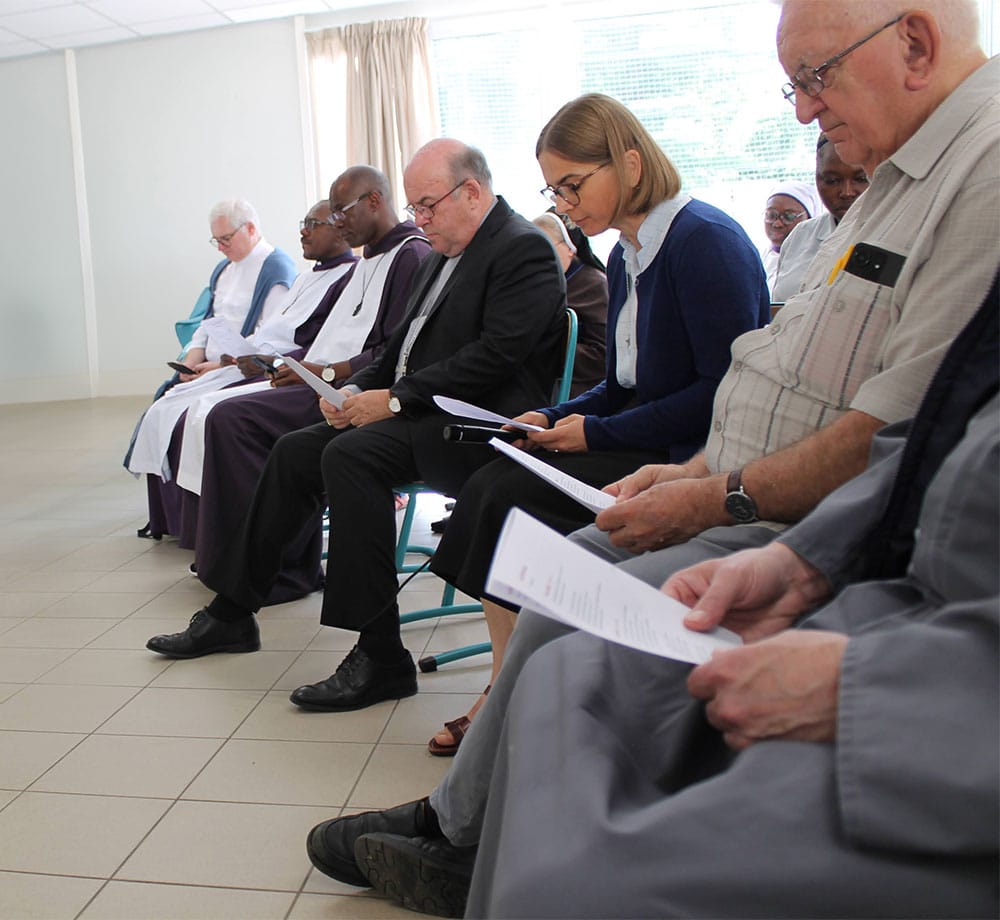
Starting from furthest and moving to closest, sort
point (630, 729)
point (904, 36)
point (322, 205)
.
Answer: point (322, 205) < point (904, 36) < point (630, 729)

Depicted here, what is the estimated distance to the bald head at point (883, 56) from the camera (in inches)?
44.0

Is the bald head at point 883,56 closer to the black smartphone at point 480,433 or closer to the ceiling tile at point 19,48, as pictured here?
the black smartphone at point 480,433

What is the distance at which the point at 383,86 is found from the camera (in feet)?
23.1

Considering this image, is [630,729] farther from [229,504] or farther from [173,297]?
[173,297]

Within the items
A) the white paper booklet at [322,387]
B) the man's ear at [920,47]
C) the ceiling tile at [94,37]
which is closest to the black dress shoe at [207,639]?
the white paper booklet at [322,387]

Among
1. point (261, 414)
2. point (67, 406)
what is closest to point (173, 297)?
point (67, 406)

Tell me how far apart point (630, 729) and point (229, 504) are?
2196mm

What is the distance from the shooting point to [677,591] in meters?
0.95

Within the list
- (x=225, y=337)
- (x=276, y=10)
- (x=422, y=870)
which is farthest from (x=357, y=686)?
(x=276, y=10)

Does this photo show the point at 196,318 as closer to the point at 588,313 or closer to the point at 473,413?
the point at 588,313

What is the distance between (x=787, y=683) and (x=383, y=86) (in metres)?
7.07

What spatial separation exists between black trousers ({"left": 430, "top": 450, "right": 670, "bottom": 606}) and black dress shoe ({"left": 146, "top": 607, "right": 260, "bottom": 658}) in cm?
96

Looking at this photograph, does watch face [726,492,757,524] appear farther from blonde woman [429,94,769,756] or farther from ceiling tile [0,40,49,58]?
ceiling tile [0,40,49,58]

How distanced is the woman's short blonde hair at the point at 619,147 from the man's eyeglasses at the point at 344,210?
1482 millimetres
